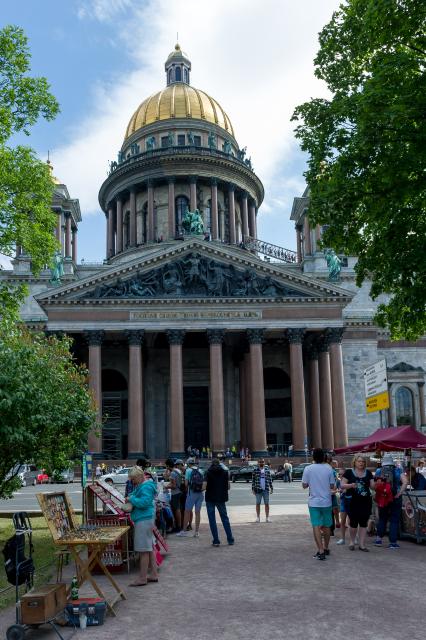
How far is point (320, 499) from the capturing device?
12.3m

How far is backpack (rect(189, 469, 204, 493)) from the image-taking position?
16000 millimetres

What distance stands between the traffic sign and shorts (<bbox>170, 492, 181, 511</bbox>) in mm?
6189

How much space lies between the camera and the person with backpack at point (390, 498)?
14.0m

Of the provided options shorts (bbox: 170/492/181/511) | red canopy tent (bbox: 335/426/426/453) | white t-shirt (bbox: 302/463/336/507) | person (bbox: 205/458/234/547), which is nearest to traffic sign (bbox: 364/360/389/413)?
red canopy tent (bbox: 335/426/426/453)

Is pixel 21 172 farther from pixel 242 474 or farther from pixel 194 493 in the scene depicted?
pixel 242 474

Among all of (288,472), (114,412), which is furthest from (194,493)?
(114,412)

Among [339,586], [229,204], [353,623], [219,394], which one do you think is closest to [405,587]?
[339,586]

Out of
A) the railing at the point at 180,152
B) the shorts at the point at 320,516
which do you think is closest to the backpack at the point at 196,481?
the shorts at the point at 320,516

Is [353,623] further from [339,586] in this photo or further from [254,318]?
[254,318]

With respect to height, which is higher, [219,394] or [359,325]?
[359,325]

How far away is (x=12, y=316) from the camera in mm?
20688

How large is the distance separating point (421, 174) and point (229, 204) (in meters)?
54.3

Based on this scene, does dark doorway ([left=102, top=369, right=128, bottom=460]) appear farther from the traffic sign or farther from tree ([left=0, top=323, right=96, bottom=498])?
tree ([left=0, top=323, right=96, bottom=498])

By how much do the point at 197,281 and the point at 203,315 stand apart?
8.49 feet
